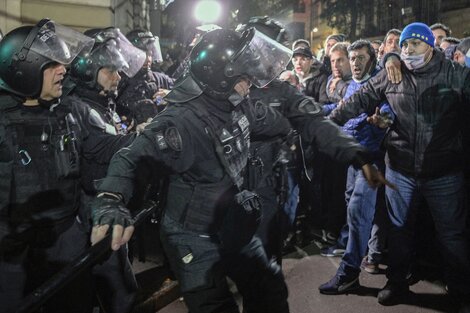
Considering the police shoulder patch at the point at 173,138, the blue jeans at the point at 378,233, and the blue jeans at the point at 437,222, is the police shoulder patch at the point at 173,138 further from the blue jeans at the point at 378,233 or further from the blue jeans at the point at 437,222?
the blue jeans at the point at 378,233

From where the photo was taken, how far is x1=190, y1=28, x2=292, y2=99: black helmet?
2637mm

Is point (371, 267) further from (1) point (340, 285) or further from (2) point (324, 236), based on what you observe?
(2) point (324, 236)

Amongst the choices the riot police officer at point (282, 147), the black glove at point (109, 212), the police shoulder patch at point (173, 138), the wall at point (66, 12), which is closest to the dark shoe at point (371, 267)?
the riot police officer at point (282, 147)

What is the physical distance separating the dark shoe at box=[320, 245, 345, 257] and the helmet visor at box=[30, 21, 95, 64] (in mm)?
3747

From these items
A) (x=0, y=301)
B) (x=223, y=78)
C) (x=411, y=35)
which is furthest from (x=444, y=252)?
(x=0, y=301)

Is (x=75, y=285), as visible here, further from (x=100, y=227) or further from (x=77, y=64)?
(x=77, y=64)

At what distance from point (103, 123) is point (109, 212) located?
1454 mm

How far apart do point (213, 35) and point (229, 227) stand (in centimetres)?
128

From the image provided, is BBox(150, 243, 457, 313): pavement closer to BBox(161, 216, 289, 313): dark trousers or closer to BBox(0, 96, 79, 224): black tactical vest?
BBox(161, 216, 289, 313): dark trousers

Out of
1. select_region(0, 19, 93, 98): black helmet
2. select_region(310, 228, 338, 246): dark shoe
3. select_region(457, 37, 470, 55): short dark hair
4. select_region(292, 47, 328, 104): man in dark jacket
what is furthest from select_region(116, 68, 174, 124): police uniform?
select_region(457, 37, 470, 55): short dark hair

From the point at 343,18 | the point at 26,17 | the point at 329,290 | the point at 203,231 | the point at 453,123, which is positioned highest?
the point at 343,18

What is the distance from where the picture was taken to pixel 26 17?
7.55 m

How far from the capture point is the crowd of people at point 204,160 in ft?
8.39

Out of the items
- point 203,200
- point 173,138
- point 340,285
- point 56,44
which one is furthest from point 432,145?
point 56,44
